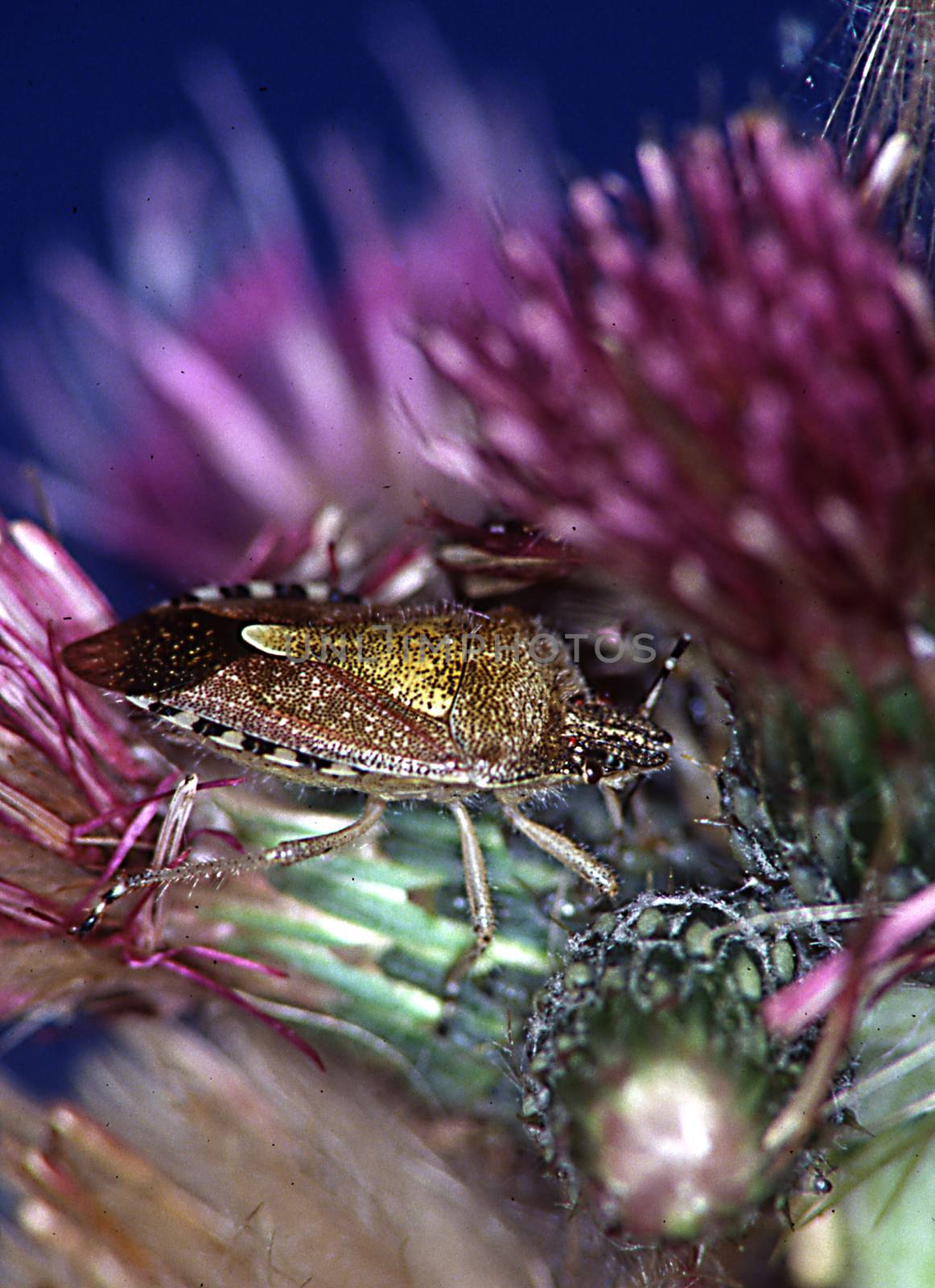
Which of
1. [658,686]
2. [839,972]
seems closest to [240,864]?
[658,686]

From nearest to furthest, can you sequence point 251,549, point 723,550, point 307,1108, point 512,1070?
point 723,550 < point 512,1070 < point 307,1108 < point 251,549

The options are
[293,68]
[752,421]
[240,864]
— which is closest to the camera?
[752,421]

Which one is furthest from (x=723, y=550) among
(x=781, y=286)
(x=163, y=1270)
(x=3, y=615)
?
(x=163, y=1270)

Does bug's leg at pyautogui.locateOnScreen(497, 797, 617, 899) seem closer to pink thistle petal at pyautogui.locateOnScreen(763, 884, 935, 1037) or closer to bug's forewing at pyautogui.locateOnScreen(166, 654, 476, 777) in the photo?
bug's forewing at pyautogui.locateOnScreen(166, 654, 476, 777)

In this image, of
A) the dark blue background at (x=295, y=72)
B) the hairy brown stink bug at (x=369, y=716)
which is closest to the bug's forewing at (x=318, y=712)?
the hairy brown stink bug at (x=369, y=716)

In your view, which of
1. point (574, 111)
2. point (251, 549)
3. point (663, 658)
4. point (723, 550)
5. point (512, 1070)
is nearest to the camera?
point (723, 550)

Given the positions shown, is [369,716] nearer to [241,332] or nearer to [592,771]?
[592,771]

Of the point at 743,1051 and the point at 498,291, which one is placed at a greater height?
the point at 498,291

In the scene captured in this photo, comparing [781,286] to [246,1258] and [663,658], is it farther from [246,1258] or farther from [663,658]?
[246,1258]
